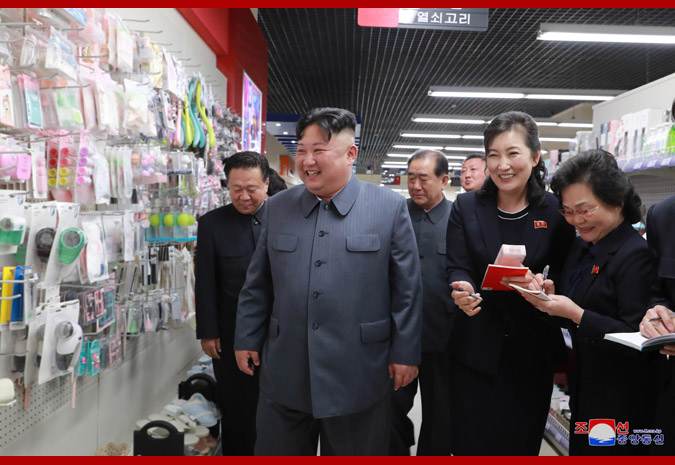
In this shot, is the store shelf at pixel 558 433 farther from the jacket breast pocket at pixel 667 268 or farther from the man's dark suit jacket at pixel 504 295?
the jacket breast pocket at pixel 667 268

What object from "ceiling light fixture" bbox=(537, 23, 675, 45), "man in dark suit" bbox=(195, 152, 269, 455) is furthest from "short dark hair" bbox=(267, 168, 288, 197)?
"ceiling light fixture" bbox=(537, 23, 675, 45)

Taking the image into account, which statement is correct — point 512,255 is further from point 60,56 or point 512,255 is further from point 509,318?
point 60,56

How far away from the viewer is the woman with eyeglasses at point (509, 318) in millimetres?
2023

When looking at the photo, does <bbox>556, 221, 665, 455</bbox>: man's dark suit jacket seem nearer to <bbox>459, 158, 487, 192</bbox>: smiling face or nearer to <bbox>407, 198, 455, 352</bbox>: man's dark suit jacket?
<bbox>407, 198, 455, 352</bbox>: man's dark suit jacket

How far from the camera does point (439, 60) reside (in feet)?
31.9

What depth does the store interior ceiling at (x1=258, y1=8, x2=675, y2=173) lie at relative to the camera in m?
7.86

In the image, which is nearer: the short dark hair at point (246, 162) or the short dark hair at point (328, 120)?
the short dark hair at point (328, 120)

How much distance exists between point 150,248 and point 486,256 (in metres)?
1.89

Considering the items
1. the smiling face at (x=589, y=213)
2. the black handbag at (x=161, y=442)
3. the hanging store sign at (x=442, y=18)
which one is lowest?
the black handbag at (x=161, y=442)

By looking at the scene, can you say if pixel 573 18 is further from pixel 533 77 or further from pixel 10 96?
pixel 10 96

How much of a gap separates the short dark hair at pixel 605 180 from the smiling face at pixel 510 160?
16 cm

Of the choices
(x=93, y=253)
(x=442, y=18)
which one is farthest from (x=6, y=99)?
(x=442, y=18)

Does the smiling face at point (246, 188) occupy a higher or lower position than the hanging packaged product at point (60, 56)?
lower

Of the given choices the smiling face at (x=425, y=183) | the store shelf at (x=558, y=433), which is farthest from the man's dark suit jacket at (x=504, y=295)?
the store shelf at (x=558, y=433)
